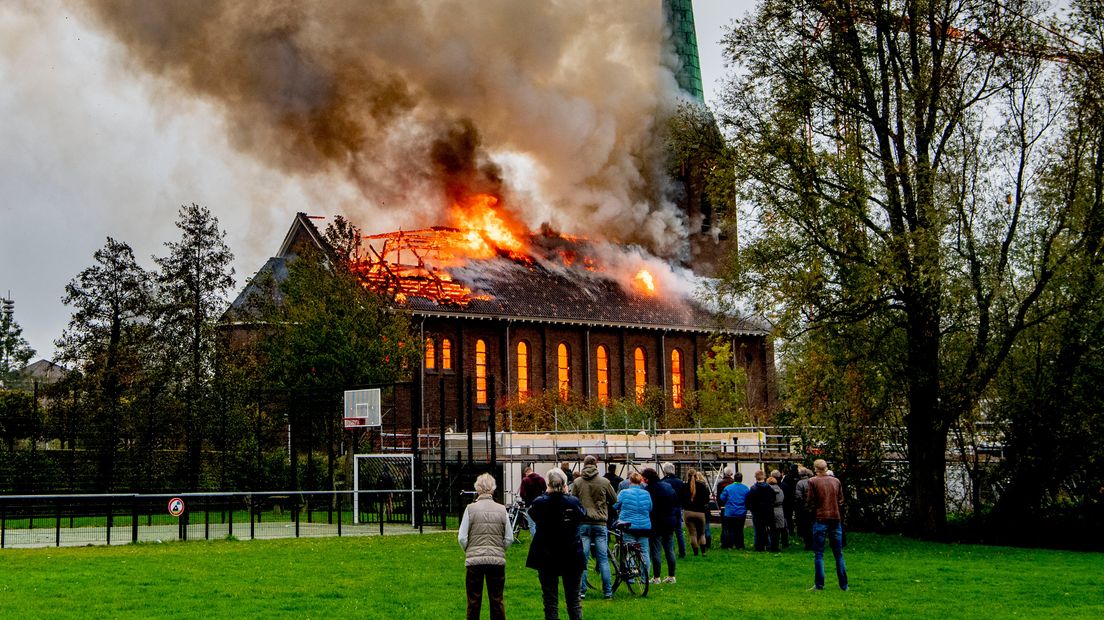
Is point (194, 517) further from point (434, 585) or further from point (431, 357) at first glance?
point (431, 357)

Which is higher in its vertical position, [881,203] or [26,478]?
[881,203]

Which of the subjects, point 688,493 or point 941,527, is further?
point 941,527

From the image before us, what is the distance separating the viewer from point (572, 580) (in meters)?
12.9

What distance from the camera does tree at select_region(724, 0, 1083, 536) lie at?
28.2 metres

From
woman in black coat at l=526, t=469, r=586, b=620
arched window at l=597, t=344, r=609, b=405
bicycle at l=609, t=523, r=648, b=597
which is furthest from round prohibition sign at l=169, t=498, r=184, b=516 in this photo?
arched window at l=597, t=344, r=609, b=405

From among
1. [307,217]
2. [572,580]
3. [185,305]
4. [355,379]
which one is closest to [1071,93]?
[572,580]

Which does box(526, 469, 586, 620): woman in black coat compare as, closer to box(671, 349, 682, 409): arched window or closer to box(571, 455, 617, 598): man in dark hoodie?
box(571, 455, 617, 598): man in dark hoodie

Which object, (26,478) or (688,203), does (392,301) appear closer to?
(26,478)

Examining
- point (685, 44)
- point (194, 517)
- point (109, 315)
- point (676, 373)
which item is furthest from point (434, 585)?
point (685, 44)

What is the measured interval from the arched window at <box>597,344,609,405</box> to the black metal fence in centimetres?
3785

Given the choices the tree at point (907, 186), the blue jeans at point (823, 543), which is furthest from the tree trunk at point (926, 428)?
the blue jeans at point (823, 543)

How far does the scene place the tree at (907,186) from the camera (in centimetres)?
2823

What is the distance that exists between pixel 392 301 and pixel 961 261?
29.8m

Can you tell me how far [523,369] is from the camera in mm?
68250
